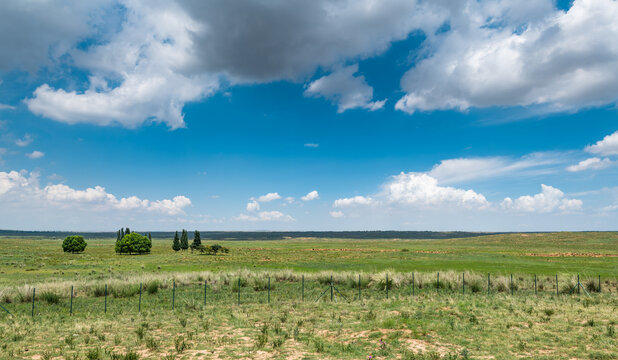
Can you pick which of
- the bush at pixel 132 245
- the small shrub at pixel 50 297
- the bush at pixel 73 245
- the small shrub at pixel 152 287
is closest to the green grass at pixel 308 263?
the bush at pixel 132 245

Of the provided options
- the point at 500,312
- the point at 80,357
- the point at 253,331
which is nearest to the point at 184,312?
the point at 253,331

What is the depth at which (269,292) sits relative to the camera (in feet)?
122

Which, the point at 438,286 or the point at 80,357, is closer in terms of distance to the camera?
the point at 80,357

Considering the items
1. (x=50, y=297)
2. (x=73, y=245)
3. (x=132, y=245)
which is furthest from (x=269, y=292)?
(x=73, y=245)

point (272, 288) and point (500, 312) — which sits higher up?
point (500, 312)

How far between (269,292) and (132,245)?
85.7 meters

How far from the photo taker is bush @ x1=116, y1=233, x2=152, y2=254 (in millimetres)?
105875

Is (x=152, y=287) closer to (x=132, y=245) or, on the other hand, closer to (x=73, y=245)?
(x=132, y=245)

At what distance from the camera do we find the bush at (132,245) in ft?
347

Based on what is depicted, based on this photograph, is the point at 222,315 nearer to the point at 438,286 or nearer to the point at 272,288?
the point at 272,288

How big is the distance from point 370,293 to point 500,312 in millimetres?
15611

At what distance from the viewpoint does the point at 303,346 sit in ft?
55.9

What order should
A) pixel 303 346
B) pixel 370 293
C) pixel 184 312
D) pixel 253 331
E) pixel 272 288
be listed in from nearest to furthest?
pixel 303 346 < pixel 253 331 < pixel 184 312 < pixel 370 293 < pixel 272 288

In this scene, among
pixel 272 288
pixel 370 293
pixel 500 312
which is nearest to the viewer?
pixel 500 312
